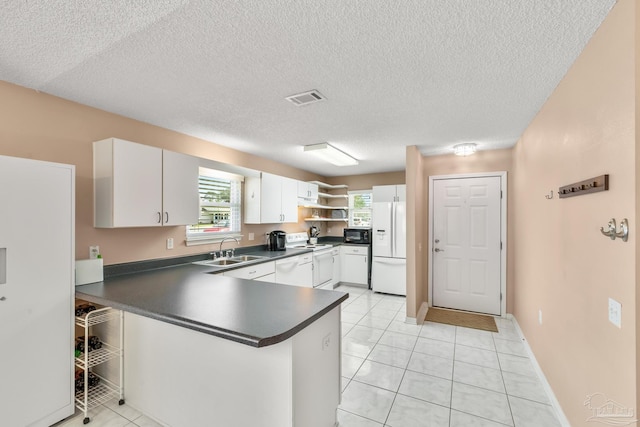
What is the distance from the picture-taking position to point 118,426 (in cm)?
190

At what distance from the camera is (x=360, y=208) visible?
242 inches

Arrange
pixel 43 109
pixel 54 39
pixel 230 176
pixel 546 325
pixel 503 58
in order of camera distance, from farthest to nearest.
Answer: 1. pixel 230 176
2. pixel 546 325
3. pixel 43 109
4. pixel 503 58
5. pixel 54 39

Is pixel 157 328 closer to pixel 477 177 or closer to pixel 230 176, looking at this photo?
pixel 230 176

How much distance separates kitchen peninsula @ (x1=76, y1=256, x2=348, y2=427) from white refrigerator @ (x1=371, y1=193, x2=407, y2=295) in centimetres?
333

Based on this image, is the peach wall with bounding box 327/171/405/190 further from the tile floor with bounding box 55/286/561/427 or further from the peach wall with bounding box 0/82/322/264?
the peach wall with bounding box 0/82/322/264

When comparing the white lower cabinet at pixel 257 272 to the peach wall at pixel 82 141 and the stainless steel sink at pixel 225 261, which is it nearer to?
the stainless steel sink at pixel 225 261

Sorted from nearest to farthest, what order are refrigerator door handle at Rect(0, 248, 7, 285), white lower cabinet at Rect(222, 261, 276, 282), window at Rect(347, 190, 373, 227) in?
refrigerator door handle at Rect(0, 248, 7, 285) < white lower cabinet at Rect(222, 261, 276, 282) < window at Rect(347, 190, 373, 227)

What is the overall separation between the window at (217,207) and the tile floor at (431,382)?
1851mm

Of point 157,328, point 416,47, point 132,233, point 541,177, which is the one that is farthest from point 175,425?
point 541,177

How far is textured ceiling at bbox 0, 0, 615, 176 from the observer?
1.31m

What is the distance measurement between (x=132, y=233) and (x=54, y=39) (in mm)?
1684

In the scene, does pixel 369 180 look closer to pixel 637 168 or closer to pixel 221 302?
pixel 221 302

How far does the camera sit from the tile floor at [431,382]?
6.49ft

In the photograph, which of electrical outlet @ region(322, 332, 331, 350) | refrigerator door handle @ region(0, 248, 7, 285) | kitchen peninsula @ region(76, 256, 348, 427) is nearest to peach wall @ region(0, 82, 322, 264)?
refrigerator door handle @ region(0, 248, 7, 285)
